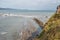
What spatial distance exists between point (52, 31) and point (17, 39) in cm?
1220

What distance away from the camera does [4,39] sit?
21.9 m

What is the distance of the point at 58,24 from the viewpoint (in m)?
9.73

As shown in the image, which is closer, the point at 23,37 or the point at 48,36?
the point at 48,36

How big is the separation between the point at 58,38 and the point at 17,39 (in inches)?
515

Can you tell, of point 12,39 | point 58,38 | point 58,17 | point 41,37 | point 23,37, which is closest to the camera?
point 58,38

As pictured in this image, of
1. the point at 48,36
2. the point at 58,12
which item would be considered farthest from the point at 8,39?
the point at 48,36

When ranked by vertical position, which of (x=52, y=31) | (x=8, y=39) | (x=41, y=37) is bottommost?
(x=8, y=39)

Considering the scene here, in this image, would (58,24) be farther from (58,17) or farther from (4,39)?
(4,39)

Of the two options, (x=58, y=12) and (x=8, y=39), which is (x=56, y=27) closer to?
(x=58, y=12)

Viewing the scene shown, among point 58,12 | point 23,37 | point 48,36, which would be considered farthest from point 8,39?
point 48,36

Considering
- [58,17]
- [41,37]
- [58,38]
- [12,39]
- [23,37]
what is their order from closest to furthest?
Result: [58,38], [41,37], [58,17], [23,37], [12,39]

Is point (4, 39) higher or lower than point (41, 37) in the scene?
lower

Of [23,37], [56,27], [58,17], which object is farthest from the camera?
[23,37]

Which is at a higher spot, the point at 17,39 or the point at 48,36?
the point at 48,36
